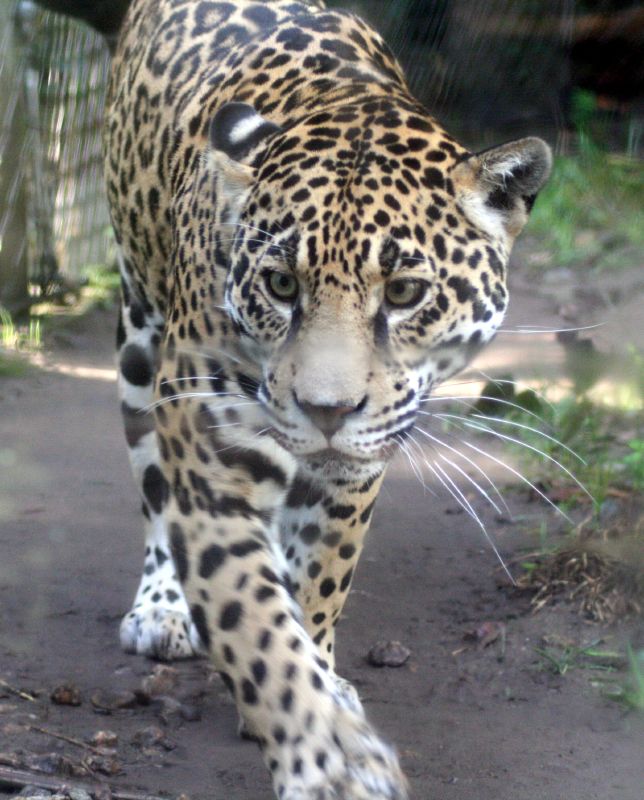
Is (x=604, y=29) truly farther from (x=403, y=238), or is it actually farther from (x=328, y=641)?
(x=328, y=641)

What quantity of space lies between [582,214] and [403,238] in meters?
1.56

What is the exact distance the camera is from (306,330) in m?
2.55

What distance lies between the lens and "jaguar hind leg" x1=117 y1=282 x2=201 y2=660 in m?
4.18

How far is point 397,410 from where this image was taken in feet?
8.45

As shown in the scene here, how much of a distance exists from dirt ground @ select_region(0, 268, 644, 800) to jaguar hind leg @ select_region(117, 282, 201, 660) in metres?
0.19

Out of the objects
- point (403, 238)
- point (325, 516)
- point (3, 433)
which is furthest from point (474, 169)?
point (3, 433)

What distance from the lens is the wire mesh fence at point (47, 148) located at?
706 centimetres

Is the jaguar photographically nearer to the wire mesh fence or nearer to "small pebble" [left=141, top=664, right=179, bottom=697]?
"small pebble" [left=141, top=664, right=179, bottom=697]

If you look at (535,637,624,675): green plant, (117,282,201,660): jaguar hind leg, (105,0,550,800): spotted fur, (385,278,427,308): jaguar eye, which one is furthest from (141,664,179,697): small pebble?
(385,278,427,308): jaguar eye

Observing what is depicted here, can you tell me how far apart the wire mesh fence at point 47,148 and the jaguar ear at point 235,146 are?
13.9 ft

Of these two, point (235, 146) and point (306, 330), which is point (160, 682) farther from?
point (235, 146)

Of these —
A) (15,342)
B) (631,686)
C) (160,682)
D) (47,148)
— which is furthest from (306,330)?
(47,148)

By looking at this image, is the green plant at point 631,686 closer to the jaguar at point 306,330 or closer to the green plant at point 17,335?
the jaguar at point 306,330

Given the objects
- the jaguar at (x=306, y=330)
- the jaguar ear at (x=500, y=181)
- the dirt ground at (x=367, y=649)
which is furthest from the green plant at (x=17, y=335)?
the jaguar ear at (x=500, y=181)
